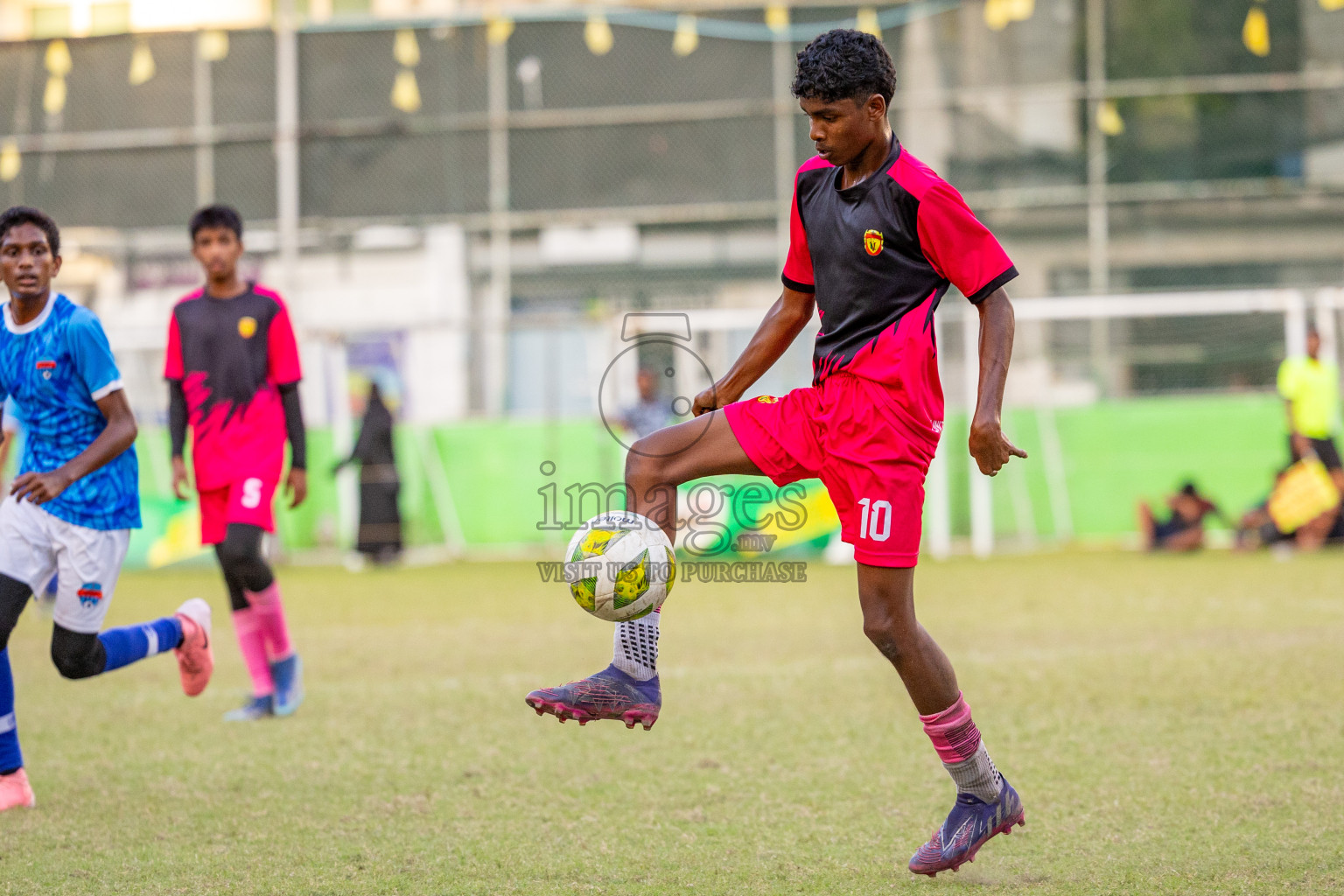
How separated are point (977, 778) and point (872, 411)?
3.42ft

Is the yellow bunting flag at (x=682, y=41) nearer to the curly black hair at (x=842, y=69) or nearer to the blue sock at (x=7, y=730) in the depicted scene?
the blue sock at (x=7, y=730)

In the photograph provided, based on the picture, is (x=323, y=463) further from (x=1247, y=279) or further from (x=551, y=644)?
(x=1247, y=279)

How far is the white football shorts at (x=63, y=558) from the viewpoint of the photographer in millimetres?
4789

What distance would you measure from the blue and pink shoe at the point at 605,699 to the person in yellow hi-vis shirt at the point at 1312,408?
437 inches

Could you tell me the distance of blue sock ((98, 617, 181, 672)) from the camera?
5160 mm

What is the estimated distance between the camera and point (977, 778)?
154 inches

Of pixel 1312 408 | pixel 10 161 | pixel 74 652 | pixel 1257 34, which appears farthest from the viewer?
pixel 10 161

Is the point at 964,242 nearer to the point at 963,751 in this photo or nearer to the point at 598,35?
the point at 963,751

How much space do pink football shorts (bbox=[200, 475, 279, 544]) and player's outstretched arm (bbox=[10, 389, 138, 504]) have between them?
1.61m

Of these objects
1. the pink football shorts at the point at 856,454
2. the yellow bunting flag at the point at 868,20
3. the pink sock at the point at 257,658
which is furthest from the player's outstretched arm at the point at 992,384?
the yellow bunting flag at the point at 868,20

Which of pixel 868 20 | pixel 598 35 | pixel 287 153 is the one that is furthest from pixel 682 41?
pixel 287 153

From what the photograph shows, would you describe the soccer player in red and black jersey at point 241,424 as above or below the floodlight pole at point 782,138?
below

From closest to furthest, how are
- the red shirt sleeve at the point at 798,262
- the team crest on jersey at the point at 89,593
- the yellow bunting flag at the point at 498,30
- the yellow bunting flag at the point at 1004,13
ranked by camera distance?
the red shirt sleeve at the point at 798,262
the team crest on jersey at the point at 89,593
the yellow bunting flag at the point at 1004,13
the yellow bunting flag at the point at 498,30

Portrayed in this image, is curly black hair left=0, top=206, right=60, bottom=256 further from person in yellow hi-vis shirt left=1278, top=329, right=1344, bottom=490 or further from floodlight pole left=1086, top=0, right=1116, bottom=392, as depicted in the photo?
floodlight pole left=1086, top=0, right=1116, bottom=392
